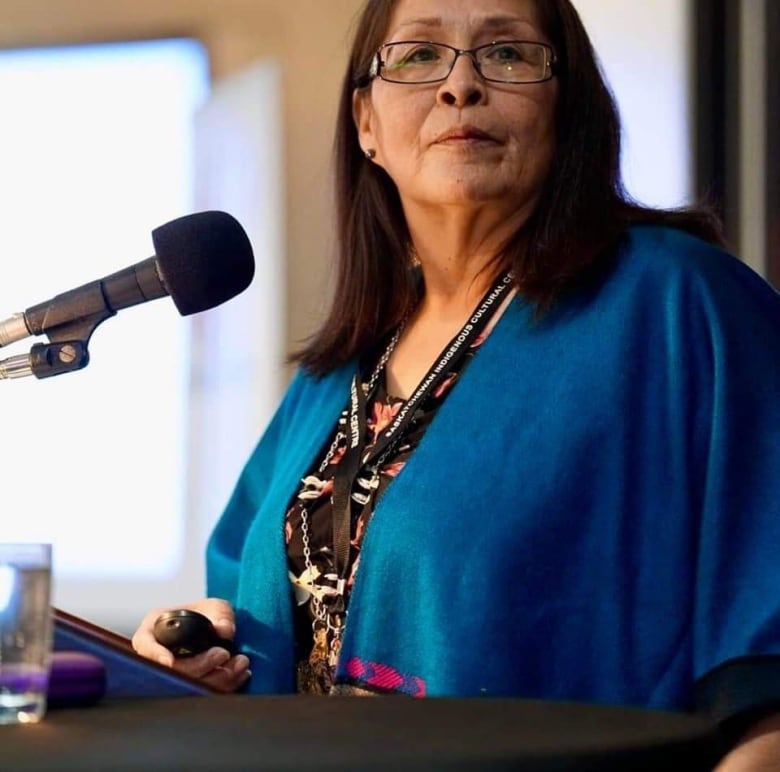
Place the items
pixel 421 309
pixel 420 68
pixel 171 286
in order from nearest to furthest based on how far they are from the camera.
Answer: pixel 171 286 → pixel 420 68 → pixel 421 309

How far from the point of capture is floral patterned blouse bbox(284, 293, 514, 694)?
5.60 feet

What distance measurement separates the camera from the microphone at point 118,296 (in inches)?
49.1

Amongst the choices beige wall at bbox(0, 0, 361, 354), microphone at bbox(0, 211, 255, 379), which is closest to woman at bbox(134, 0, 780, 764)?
microphone at bbox(0, 211, 255, 379)

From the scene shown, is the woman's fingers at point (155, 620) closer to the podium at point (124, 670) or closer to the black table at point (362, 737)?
the podium at point (124, 670)

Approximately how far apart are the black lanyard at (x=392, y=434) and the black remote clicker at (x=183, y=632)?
18 cm

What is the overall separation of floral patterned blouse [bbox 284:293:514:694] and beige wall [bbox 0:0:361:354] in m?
1.94

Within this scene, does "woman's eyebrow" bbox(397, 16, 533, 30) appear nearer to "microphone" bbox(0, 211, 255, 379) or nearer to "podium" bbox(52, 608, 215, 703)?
"microphone" bbox(0, 211, 255, 379)

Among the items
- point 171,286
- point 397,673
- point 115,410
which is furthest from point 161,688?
point 115,410

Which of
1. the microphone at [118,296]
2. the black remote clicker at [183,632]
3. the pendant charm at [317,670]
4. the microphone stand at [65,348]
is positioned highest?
the microphone at [118,296]

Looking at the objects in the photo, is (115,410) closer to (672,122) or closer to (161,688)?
(672,122)

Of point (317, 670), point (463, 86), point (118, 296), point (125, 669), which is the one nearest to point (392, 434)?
point (317, 670)

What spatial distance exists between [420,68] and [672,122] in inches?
54.3

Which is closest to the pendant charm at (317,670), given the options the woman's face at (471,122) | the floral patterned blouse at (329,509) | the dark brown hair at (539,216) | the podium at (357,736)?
the floral patterned blouse at (329,509)

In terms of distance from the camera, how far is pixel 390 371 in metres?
1.91
